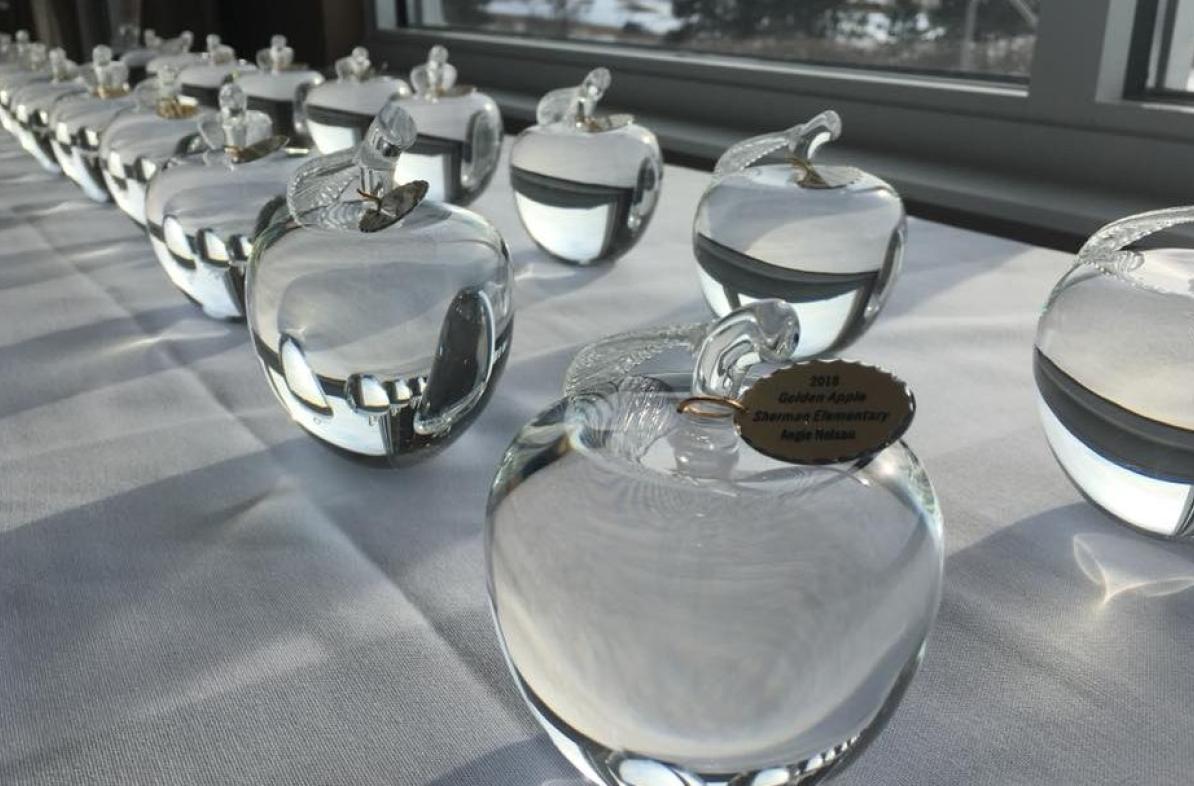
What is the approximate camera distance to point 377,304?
1.20 feet

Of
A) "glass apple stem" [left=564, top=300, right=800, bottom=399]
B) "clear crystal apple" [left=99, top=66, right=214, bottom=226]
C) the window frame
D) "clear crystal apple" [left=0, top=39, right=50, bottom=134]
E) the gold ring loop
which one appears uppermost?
"glass apple stem" [left=564, top=300, right=800, bottom=399]

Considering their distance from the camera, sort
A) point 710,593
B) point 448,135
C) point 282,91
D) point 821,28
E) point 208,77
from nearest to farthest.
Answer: point 710,593
point 448,135
point 282,91
point 208,77
point 821,28

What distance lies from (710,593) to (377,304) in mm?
191

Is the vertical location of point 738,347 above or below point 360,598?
above

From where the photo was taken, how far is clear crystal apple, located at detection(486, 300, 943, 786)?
→ 0.21 meters

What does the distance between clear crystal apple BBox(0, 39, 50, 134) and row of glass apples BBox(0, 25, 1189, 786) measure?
0.77 m

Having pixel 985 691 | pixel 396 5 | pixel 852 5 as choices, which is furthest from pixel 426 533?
pixel 396 5

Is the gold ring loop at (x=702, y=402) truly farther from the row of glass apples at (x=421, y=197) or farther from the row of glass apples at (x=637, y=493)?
the row of glass apples at (x=421, y=197)

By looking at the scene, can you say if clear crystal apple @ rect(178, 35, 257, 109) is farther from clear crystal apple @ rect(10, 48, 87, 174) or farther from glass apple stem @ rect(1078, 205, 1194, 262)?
glass apple stem @ rect(1078, 205, 1194, 262)

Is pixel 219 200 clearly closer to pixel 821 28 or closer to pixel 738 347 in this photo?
pixel 738 347

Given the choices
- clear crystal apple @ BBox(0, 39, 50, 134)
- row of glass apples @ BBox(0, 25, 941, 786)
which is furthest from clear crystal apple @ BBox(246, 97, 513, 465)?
clear crystal apple @ BBox(0, 39, 50, 134)

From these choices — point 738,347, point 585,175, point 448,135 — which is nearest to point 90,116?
point 448,135

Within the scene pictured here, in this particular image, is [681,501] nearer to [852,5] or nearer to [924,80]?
[924,80]

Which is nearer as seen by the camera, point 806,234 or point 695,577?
point 695,577
